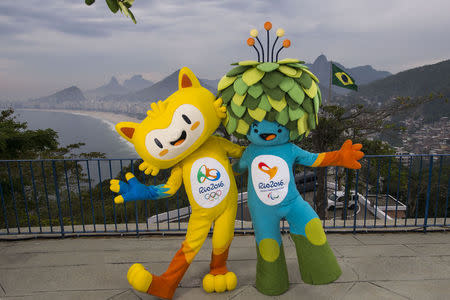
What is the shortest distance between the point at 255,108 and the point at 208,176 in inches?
28.3

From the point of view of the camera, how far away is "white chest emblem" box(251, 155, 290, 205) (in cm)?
257

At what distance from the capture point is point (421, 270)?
324 centimetres

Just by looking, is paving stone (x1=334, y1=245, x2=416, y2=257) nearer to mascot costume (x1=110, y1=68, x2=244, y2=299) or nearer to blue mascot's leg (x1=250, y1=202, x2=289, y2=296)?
blue mascot's leg (x1=250, y1=202, x2=289, y2=296)

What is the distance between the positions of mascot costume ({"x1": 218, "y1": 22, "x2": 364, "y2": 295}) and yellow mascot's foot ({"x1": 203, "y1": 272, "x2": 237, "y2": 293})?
35 centimetres

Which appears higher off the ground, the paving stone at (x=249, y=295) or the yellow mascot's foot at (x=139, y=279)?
the yellow mascot's foot at (x=139, y=279)

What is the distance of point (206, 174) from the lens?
264 centimetres

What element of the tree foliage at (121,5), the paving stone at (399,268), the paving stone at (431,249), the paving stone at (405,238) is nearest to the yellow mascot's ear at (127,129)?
the tree foliage at (121,5)

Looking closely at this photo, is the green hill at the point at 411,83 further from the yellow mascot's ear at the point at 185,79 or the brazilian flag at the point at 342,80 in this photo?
the yellow mascot's ear at the point at 185,79

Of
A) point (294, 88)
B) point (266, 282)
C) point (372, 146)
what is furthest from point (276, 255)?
point (372, 146)

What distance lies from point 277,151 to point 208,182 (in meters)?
0.66

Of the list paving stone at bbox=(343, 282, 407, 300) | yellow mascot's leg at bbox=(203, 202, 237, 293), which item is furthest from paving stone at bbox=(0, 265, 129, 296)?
paving stone at bbox=(343, 282, 407, 300)

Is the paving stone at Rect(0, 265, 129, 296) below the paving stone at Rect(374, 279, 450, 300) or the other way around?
the other way around

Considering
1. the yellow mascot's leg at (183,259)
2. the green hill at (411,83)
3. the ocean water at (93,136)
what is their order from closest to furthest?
the yellow mascot's leg at (183,259), the green hill at (411,83), the ocean water at (93,136)

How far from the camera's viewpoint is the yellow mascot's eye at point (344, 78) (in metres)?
11.4
